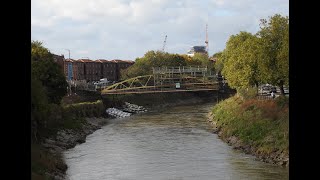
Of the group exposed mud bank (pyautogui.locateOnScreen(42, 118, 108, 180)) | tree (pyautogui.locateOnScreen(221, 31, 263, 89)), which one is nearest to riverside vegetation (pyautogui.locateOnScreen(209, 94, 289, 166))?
tree (pyautogui.locateOnScreen(221, 31, 263, 89))

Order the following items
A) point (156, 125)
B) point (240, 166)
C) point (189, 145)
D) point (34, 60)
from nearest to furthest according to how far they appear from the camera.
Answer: point (240, 166)
point (189, 145)
point (34, 60)
point (156, 125)

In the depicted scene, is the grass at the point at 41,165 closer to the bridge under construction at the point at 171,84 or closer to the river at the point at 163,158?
the river at the point at 163,158

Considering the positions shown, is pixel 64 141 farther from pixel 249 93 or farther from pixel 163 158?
pixel 249 93

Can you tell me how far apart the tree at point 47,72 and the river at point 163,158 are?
7623 mm

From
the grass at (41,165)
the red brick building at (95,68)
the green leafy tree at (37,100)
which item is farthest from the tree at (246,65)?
the red brick building at (95,68)

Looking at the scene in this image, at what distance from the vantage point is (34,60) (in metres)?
53.2

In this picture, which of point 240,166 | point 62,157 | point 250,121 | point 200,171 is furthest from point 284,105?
point 62,157

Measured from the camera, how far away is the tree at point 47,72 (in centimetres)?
5328

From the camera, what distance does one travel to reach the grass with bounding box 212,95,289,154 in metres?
40.0

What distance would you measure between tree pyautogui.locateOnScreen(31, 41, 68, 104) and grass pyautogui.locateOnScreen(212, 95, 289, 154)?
21943mm

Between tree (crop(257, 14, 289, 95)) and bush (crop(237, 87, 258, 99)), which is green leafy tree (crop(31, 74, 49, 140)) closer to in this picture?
tree (crop(257, 14, 289, 95))
